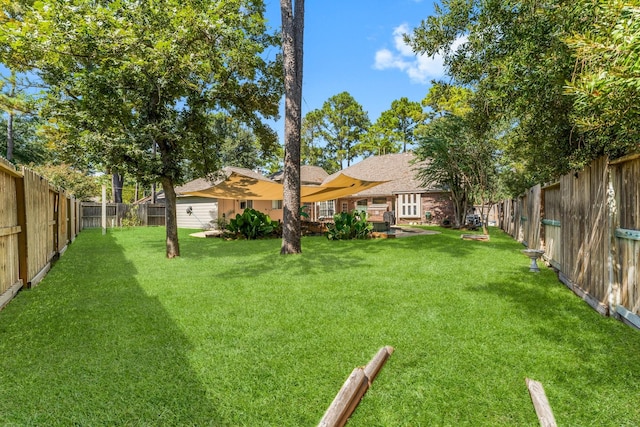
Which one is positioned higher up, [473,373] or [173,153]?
[173,153]

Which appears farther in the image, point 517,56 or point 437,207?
point 437,207

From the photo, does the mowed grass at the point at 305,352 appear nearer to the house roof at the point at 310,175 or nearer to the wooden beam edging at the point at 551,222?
the wooden beam edging at the point at 551,222

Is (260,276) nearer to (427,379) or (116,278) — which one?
(116,278)

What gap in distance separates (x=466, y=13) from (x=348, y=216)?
680 cm

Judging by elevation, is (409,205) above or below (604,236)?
above

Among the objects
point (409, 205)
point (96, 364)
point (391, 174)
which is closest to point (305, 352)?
point (96, 364)

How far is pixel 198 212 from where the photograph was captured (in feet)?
60.2

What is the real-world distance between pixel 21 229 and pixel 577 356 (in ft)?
20.2

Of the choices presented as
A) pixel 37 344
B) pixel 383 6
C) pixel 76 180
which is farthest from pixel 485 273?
pixel 76 180

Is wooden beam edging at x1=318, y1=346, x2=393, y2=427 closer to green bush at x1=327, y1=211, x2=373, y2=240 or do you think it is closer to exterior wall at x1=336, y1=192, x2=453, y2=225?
green bush at x1=327, y1=211, x2=373, y2=240

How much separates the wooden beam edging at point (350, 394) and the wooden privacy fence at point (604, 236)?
8.21ft

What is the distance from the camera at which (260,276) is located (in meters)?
5.52

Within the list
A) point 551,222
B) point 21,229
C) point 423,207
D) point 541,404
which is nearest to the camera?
point 541,404

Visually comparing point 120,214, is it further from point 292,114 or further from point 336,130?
point 336,130
